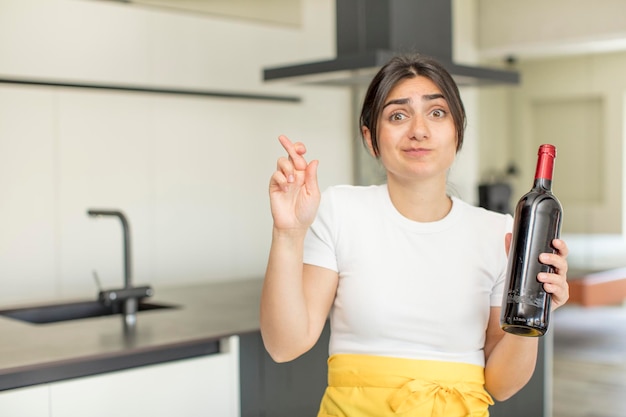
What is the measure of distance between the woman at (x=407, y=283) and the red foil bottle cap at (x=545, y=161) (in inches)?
6.1

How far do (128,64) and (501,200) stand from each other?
221 centimetres

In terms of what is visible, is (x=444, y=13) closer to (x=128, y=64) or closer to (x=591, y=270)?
(x=128, y=64)

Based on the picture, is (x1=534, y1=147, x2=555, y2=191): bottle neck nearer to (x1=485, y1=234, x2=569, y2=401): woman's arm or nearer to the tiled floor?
(x1=485, y1=234, x2=569, y2=401): woman's arm

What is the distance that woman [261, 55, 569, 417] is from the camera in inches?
57.1

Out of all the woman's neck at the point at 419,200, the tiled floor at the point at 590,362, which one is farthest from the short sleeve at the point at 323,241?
the tiled floor at the point at 590,362

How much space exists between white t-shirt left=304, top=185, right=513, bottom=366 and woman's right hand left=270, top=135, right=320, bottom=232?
0.17 metres

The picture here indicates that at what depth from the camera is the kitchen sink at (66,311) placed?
3234 millimetres

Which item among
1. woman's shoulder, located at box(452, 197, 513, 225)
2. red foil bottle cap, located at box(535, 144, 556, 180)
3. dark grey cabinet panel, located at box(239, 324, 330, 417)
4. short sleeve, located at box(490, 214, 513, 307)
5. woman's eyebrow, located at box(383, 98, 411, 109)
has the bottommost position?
dark grey cabinet panel, located at box(239, 324, 330, 417)

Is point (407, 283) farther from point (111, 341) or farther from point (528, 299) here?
point (111, 341)

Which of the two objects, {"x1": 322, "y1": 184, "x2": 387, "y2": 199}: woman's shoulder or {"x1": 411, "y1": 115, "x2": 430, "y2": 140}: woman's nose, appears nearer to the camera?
{"x1": 411, "y1": 115, "x2": 430, "y2": 140}: woman's nose

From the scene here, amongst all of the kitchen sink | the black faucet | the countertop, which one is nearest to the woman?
the countertop

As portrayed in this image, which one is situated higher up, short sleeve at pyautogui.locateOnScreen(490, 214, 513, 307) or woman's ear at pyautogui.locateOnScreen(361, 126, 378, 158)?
woman's ear at pyautogui.locateOnScreen(361, 126, 378, 158)

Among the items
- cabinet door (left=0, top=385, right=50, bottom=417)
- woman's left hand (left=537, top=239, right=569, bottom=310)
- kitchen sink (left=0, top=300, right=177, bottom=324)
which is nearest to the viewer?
woman's left hand (left=537, top=239, right=569, bottom=310)

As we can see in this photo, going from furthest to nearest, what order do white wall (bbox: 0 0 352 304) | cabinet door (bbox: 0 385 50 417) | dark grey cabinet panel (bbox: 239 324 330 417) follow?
white wall (bbox: 0 0 352 304) < dark grey cabinet panel (bbox: 239 324 330 417) < cabinet door (bbox: 0 385 50 417)
